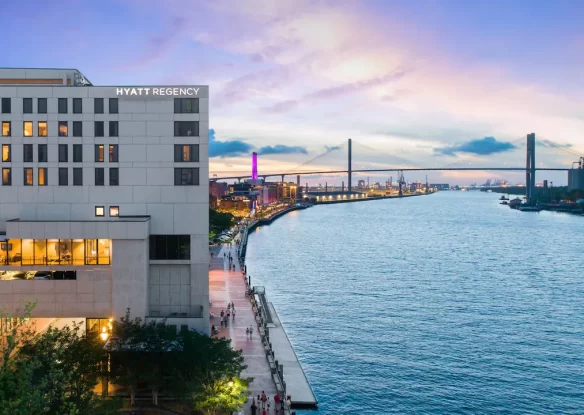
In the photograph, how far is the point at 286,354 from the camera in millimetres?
41031

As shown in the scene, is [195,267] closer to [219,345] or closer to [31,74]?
[219,345]

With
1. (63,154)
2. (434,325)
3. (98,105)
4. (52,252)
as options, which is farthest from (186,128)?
(434,325)

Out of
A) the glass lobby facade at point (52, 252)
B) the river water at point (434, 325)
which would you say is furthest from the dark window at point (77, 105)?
the river water at point (434, 325)

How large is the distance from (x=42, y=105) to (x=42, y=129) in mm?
1518

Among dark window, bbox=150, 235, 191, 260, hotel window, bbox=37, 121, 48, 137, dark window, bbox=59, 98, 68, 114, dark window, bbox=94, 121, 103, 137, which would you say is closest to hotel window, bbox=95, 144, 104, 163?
dark window, bbox=94, 121, 103, 137

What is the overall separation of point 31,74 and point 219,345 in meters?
24.0

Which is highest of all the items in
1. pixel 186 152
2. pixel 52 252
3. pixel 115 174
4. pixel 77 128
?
pixel 77 128

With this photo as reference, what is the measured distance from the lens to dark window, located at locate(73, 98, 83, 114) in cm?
3634

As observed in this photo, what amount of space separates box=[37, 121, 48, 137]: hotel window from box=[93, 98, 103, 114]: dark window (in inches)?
129

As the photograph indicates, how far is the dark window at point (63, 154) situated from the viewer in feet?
120

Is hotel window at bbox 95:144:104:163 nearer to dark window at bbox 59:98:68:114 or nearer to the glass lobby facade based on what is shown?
dark window at bbox 59:98:68:114

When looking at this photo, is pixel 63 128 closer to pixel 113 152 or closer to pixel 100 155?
pixel 100 155

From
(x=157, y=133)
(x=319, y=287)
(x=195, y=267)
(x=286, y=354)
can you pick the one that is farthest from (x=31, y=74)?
(x=319, y=287)

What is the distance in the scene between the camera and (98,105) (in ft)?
Result: 120
